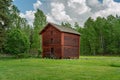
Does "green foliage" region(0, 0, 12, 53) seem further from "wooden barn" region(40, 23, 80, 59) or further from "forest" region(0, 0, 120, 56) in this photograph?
"forest" region(0, 0, 120, 56)

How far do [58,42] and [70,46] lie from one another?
3.56 metres

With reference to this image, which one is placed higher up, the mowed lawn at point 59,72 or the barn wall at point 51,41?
the barn wall at point 51,41

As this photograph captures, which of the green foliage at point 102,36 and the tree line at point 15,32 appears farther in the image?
the green foliage at point 102,36

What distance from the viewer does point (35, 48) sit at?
77.1 meters

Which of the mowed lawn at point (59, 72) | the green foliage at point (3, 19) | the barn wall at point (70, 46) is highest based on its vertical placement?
the green foliage at point (3, 19)

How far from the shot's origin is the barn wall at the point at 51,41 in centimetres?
5250

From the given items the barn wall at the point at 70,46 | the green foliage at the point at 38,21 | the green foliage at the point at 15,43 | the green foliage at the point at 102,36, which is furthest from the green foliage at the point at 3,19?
the green foliage at the point at 102,36

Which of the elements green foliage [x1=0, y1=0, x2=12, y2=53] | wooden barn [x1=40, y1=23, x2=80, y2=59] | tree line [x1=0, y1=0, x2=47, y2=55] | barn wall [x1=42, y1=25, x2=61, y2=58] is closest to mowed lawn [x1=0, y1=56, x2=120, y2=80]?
green foliage [x1=0, y1=0, x2=12, y2=53]

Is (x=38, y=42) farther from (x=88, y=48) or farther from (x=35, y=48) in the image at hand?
(x=88, y=48)

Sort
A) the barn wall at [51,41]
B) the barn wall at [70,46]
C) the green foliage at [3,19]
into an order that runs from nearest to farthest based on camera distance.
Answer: the green foliage at [3,19] < the barn wall at [51,41] < the barn wall at [70,46]

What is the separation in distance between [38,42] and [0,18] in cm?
2589

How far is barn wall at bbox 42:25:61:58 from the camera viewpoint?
52497 mm

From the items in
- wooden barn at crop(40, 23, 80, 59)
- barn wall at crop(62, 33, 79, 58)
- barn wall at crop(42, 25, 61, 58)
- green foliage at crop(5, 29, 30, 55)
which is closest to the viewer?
wooden barn at crop(40, 23, 80, 59)

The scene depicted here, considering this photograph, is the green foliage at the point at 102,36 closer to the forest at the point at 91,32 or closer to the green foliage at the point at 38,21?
the forest at the point at 91,32
